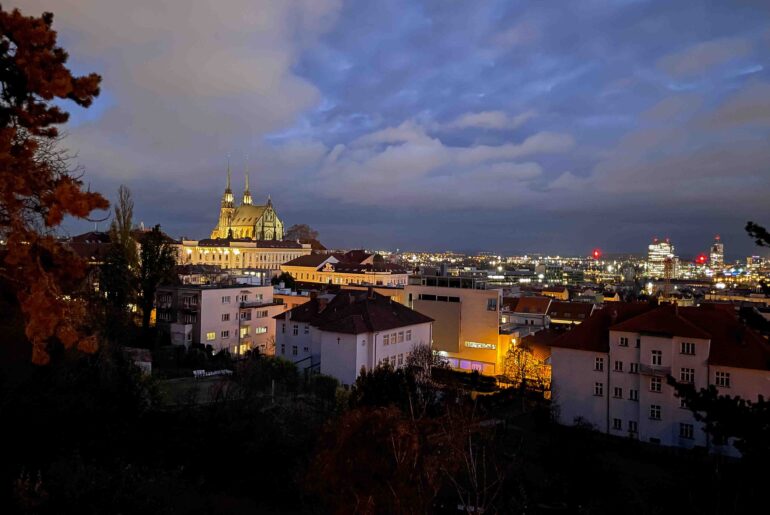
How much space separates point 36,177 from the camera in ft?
24.8

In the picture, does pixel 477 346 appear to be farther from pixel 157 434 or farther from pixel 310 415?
pixel 157 434

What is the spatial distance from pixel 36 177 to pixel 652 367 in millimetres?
25505

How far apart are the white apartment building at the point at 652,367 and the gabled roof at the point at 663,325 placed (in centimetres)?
4

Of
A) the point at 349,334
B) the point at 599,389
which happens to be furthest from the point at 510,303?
the point at 349,334

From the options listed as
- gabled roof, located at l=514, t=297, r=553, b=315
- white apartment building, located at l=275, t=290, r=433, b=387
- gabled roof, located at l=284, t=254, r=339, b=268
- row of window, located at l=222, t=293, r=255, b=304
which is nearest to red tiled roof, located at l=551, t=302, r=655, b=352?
white apartment building, located at l=275, t=290, r=433, b=387

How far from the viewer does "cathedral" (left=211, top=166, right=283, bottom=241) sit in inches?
5423

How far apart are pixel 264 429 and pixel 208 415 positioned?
6.31ft

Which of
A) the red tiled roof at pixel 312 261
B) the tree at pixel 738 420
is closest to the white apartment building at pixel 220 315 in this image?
the tree at pixel 738 420

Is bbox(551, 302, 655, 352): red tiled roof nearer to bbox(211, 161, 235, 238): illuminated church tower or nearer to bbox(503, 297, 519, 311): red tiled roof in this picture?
bbox(503, 297, 519, 311): red tiled roof

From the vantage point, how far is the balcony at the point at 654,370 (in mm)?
24797

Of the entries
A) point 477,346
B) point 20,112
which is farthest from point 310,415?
point 477,346

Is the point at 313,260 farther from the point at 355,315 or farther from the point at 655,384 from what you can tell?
the point at 655,384

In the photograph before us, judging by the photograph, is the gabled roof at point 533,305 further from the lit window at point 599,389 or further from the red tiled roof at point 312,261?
the red tiled roof at point 312,261

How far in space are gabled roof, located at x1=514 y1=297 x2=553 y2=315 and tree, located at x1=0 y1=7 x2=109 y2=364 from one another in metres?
49.4
